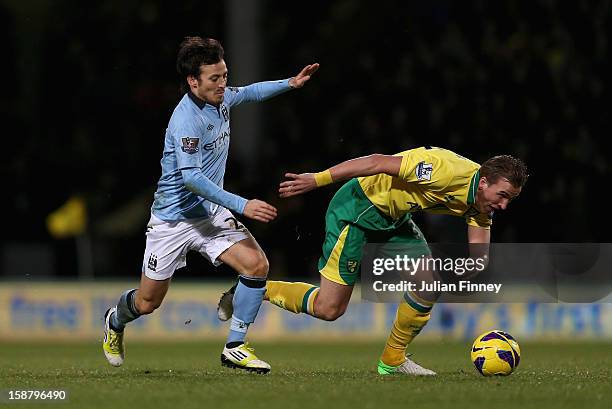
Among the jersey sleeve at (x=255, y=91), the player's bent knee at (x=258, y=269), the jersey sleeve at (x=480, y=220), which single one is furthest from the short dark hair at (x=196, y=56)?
the jersey sleeve at (x=480, y=220)

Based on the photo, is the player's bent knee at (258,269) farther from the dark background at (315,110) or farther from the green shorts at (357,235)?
the dark background at (315,110)

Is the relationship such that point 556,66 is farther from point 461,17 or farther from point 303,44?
point 303,44

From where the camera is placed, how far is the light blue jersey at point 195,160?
6.68 meters

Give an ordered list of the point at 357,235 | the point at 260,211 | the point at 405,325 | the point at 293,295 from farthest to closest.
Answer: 1. the point at 293,295
2. the point at 357,235
3. the point at 405,325
4. the point at 260,211

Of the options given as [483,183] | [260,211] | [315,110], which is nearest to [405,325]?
[483,183]

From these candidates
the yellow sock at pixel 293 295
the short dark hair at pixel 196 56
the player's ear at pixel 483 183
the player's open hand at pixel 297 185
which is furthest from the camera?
the yellow sock at pixel 293 295

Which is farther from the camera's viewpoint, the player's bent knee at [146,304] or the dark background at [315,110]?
the dark background at [315,110]

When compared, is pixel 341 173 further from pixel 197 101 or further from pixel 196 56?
pixel 196 56

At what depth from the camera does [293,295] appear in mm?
7465

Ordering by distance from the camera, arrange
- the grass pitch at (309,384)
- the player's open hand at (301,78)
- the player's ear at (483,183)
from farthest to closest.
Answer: the player's open hand at (301,78) → the player's ear at (483,183) → the grass pitch at (309,384)

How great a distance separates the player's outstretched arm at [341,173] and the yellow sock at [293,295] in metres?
0.98

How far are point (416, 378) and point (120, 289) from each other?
733cm

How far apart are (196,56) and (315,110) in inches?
368

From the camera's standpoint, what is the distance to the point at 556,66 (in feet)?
50.0
